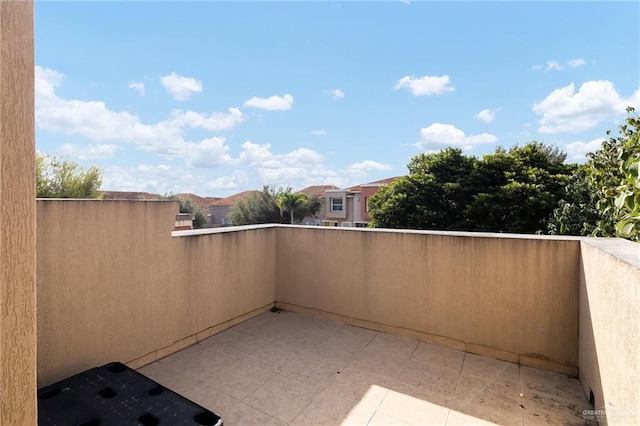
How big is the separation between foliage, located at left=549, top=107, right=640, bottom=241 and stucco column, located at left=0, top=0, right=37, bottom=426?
3524 mm

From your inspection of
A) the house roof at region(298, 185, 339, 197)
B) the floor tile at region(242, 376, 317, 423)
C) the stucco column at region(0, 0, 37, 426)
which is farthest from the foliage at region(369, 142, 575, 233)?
the house roof at region(298, 185, 339, 197)

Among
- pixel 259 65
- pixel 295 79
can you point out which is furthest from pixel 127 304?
pixel 295 79

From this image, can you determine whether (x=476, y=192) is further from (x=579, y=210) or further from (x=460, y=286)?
(x=460, y=286)

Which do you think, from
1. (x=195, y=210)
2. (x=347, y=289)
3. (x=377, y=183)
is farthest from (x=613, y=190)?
(x=195, y=210)

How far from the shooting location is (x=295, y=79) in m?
14.7

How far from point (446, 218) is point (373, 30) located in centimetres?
1067

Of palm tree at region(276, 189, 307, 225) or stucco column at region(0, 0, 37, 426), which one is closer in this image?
stucco column at region(0, 0, 37, 426)

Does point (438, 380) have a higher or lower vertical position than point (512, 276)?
lower

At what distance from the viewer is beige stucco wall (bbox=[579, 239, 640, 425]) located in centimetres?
174

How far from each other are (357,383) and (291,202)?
97.4 feet

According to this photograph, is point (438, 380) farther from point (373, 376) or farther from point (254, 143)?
point (254, 143)

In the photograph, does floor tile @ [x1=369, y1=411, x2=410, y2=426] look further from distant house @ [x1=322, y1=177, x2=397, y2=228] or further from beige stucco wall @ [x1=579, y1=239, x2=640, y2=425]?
distant house @ [x1=322, y1=177, x2=397, y2=228]

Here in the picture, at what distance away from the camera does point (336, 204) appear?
3341 centimetres

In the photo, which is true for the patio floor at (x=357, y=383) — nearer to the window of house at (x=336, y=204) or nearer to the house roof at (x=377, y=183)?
the house roof at (x=377, y=183)
